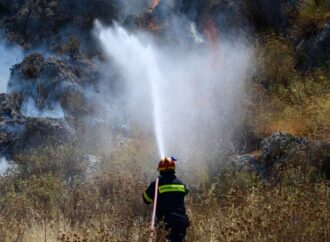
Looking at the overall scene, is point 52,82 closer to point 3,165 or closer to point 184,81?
point 3,165

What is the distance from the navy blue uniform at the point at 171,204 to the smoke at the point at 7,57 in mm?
7854

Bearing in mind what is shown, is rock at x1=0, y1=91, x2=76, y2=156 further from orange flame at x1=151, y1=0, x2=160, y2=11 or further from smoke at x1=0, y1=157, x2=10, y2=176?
orange flame at x1=151, y1=0, x2=160, y2=11

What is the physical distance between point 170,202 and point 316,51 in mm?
7360

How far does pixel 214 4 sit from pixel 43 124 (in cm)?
658

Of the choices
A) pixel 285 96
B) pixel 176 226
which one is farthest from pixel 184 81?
pixel 176 226

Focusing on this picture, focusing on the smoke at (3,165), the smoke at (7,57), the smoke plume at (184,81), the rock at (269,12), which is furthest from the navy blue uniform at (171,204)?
the rock at (269,12)

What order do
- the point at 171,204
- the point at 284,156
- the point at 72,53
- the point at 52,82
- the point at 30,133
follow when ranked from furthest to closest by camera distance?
the point at 72,53
the point at 52,82
the point at 30,133
the point at 284,156
the point at 171,204

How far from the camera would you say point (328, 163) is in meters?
7.94

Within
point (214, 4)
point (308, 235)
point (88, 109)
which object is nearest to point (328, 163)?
point (308, 235)

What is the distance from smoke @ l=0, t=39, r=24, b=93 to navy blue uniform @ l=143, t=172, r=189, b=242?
7854 mm

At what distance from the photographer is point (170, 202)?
6.55 metres

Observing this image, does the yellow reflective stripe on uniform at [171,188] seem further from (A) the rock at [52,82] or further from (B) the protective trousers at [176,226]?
(A) the rock at [52,82]

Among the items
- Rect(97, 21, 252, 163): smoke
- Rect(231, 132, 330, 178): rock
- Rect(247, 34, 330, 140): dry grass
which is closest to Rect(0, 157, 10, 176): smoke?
Rect(97, 21, 252, 163): smoke

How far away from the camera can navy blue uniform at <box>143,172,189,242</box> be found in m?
6.32
